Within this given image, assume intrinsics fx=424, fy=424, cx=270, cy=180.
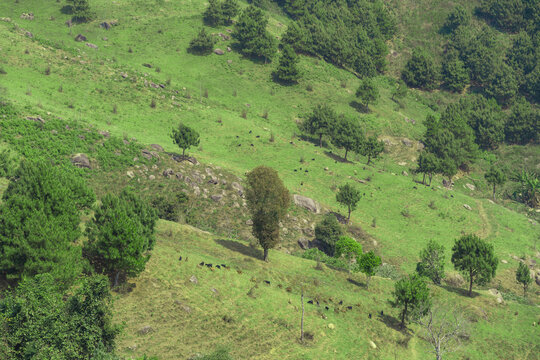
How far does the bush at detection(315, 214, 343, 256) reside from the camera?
7712 cm

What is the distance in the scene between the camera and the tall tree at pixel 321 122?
11738 cm

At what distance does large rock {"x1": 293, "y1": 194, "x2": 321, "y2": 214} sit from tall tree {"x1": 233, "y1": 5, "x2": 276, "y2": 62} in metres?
78.3

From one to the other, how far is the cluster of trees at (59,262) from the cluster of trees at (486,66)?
15748cm

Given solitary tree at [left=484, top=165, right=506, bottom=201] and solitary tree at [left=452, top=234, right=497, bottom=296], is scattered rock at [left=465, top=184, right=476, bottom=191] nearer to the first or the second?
solitary tree at [left=484, top=165, right=506, bottom=201]

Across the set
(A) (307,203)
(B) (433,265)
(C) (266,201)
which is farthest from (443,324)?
(A) (307,203)

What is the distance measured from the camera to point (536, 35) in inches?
7259

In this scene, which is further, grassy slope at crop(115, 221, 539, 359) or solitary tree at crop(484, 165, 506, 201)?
solitary tree at crop(484, 165, 506, 201)

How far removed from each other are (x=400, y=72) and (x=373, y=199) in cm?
10530

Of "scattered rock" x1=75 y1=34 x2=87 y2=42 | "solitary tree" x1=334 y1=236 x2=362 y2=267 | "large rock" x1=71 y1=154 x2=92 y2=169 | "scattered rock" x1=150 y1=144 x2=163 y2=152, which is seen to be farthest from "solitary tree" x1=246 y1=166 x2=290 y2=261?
"scattered rock" x1=75 y1=34 x2=87 y2=42

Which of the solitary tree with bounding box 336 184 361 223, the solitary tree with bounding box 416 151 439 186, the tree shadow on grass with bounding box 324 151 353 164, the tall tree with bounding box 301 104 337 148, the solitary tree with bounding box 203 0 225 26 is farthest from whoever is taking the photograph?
the solitary tree with bounding box 203 0 225 26

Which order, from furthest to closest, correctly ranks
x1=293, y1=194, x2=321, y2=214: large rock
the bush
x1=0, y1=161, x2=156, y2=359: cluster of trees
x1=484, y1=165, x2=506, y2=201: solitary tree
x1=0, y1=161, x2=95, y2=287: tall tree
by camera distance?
x1=484, y1=165, x2=506, y2=201: solitary tree < x1=293, y1=194, x2=321, y2=214: large rock < the bush < x1=0, y1=161, x2=95, y2=287: tall tree < x1=0, y1=161, x2=156, y2=359: cluster of trees

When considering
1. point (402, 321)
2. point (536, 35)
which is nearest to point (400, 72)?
point (536, 35)

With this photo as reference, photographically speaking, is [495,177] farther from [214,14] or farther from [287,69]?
[214,14]

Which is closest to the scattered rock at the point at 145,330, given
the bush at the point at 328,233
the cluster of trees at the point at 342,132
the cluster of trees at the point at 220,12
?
the bush at the point at 328,233
